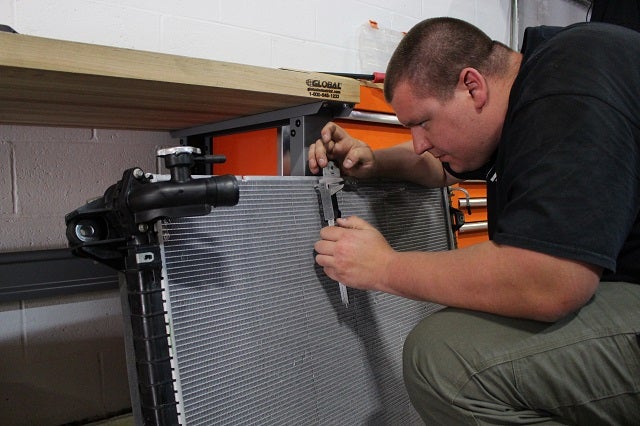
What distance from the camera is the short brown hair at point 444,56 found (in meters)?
0.90

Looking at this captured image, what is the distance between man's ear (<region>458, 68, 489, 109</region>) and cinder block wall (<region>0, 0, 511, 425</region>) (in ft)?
3.13

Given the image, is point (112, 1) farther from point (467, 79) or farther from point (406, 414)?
point (406, 414)

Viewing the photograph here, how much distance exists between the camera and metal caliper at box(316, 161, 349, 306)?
95 centimetres

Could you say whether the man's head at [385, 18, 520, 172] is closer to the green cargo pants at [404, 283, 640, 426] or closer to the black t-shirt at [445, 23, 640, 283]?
the black t-shirt at [445, 23, 640, 283]

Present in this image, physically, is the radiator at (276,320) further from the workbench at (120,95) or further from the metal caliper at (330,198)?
the workbench at (120,95)

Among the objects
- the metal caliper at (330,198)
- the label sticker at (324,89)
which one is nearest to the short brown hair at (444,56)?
the label sticker at (324,89)

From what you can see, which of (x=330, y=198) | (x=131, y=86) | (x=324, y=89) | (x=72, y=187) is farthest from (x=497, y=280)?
(x=72, y=187)

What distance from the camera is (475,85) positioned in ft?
2.92

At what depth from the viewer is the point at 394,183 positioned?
3.79 ft

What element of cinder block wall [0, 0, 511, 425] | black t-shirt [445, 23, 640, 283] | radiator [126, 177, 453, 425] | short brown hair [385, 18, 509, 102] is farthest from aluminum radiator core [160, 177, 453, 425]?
cinder block wall [0, 0, 511, 425]

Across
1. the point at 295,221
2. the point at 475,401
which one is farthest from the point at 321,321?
the point at 475,401

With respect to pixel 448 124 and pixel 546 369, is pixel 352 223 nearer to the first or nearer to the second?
pixel 448 124

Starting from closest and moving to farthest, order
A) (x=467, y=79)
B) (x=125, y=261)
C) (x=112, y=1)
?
(x=125, y=261)
(x=467, y=79)
(x=112, y=1)

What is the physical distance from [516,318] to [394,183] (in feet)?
1.55
